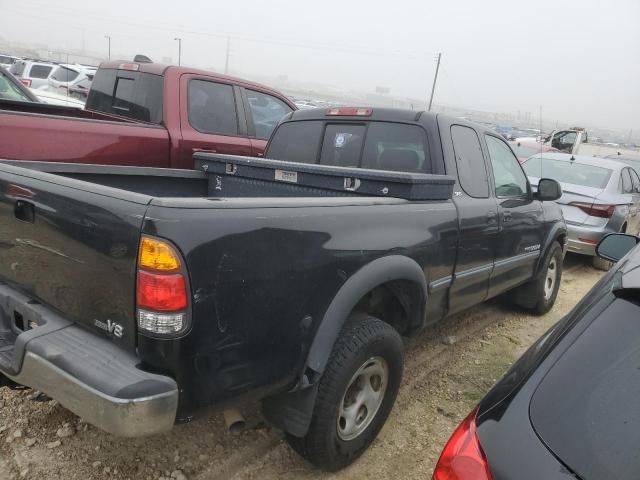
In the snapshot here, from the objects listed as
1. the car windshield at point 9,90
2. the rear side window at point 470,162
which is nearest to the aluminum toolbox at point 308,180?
the rear side window at point 470,162

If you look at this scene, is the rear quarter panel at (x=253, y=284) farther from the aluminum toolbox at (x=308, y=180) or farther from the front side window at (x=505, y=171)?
the front side window at (x=505, y=171)

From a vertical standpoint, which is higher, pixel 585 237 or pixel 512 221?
pixel 512 221

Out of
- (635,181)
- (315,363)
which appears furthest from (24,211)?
(635,181)

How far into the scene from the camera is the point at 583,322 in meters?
1.48

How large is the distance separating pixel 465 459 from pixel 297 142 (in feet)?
10.1

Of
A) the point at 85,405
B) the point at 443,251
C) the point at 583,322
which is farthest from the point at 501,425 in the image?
the point at 443,251

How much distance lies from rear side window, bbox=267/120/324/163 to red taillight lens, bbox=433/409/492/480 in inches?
108

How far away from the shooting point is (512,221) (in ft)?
13.0

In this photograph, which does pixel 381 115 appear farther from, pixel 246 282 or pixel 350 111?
pixel 246 282

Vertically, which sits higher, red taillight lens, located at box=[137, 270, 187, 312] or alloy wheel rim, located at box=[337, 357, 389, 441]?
red taillight lens, located at box=[137, 270, 187, 312]

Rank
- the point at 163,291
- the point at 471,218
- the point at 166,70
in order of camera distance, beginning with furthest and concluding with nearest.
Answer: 1. the point at 166,70
2. the point at 471,218
3. the point at 163,291

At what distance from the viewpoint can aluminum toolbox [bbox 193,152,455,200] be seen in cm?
290

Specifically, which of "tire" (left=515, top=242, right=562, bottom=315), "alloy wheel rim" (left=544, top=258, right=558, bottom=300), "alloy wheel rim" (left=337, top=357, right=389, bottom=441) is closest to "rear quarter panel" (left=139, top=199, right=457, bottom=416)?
"alloy wheel rim" (left=337, top=357, right=389, bottom=441)

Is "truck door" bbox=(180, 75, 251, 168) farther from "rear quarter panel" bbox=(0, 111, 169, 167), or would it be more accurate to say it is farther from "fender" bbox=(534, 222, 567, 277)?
"fender" bbox=(534, 222, 567, 277)
